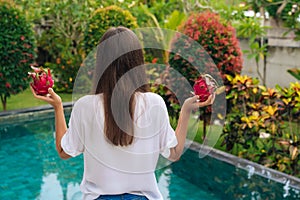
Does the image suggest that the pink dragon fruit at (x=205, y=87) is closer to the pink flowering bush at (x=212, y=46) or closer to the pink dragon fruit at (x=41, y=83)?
the pink dragon fruit at (x=41, y=83)

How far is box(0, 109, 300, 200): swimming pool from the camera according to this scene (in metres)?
3.96

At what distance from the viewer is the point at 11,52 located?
6.87 meters

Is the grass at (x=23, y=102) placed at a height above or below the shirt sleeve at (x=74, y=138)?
below

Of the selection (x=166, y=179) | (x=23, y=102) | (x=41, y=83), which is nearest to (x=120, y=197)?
(x=41, y=83)

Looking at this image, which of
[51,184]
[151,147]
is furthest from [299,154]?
[151,147]

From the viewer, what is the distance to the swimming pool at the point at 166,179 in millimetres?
3957

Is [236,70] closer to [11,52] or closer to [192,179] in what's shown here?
[192,179]

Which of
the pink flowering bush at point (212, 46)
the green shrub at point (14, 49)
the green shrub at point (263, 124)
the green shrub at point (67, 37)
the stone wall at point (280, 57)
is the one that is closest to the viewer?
the green shrub at point (263, 124)

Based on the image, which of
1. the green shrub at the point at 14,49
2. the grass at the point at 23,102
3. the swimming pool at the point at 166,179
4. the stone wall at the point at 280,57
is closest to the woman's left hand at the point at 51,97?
the swimming pool at the point at 166,179

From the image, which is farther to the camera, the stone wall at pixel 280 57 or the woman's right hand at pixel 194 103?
the stone wall at pixel 280 57

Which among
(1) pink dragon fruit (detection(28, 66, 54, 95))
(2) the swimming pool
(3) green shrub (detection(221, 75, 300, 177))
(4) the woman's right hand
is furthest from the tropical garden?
(1) pink dragon fruit (detection(28, 66, 54, 95))

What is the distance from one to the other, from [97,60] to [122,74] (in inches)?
3.6

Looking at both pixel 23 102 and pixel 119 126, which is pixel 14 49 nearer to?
pixel 23 102

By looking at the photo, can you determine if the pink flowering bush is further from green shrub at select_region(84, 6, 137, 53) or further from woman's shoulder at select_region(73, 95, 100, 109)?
woman's shoulder at select_region(73, 95, 100, 109)
